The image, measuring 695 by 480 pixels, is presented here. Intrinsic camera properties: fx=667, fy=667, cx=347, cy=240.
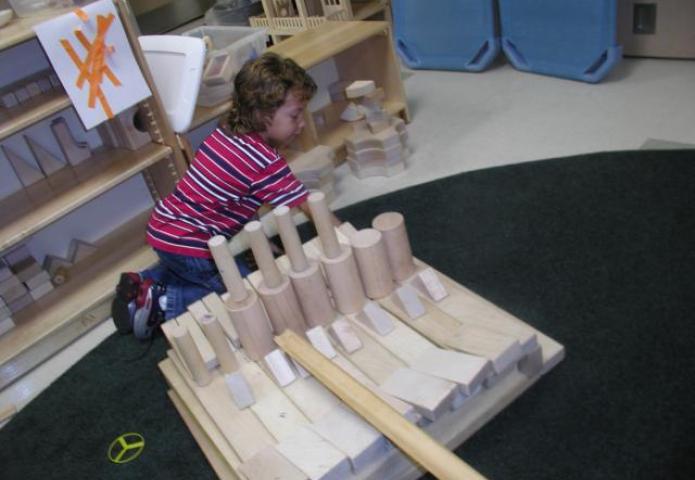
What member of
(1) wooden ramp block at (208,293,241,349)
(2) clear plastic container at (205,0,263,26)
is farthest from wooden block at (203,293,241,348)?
(2) clear plastic container at (205,0,263,26)

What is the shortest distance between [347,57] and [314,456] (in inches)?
77.5

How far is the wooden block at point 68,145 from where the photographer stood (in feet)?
6.89

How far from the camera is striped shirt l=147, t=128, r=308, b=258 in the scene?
177cm

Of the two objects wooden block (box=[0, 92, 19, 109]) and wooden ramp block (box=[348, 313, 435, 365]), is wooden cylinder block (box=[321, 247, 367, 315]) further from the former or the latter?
wooden block (box=[0, 92, 19, 109])

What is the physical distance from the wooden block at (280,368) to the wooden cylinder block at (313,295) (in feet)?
0.37

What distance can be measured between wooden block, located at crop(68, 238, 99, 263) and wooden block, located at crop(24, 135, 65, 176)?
257 mm

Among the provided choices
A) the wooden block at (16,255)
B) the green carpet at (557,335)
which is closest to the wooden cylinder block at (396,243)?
the green carpet at (557,335)

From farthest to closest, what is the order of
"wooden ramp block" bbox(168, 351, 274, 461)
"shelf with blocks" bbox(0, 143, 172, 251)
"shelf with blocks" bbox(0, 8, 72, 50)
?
"shelf with blocks" bbox(0, 143, 172, 251) < "shelf with blocks" bbox(0, 8, 72, 50) < "wooden ramp block" bbox(168, 351, 274, 461)

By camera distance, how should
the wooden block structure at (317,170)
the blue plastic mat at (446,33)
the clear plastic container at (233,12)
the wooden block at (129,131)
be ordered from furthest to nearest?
the clear plastic container at (233,12), the blue plastic mat at (446,33), the wooden block structure at (317,170), the wooden block at (129,131)

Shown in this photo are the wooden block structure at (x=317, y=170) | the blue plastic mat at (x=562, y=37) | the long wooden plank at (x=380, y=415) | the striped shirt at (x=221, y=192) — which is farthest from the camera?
the blue plastic mat at (x=562, y=37)

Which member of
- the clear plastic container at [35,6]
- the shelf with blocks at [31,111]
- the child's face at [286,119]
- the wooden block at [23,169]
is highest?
the clear plastic container at [35,6]

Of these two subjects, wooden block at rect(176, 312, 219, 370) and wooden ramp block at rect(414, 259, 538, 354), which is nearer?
wooden ramp block at rect(414, 259, 538, 354)

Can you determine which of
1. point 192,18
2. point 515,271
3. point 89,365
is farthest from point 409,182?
point 192,18

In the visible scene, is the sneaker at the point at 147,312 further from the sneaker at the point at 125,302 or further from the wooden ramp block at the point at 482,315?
the wooden ramp block at the point at 482,315
